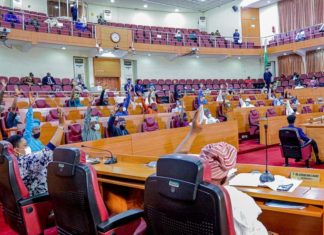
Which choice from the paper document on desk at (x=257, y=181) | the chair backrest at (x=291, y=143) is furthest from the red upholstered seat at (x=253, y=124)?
the paper document on desk at (x=257, y=181)

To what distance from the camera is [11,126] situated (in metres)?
5.77

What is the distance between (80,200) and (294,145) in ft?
14.8

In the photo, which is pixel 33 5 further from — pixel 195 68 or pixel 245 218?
pixel 245 218

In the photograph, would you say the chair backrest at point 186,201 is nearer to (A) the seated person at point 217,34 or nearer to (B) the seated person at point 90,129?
(B) the seated person at point 90,129

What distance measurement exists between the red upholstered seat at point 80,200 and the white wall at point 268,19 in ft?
61.4

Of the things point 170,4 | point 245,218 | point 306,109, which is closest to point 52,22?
point 170,4

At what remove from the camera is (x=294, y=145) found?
5336mm

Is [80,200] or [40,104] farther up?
[40,104]

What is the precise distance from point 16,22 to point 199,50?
8.62 metres

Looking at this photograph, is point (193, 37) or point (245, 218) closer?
point (245, 218)

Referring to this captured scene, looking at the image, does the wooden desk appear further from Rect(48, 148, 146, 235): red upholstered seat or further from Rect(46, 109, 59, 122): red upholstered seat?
Rect(46, 109, 59, 122): red upholstered seat

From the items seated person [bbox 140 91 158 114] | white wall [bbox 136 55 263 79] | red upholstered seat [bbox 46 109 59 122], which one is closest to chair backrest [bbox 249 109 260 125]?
seated person [bbox 140 91 158 114]

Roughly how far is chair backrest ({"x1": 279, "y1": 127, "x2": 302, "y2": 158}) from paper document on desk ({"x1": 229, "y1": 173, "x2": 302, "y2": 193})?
3396mm

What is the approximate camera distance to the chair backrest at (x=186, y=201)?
1147mm
